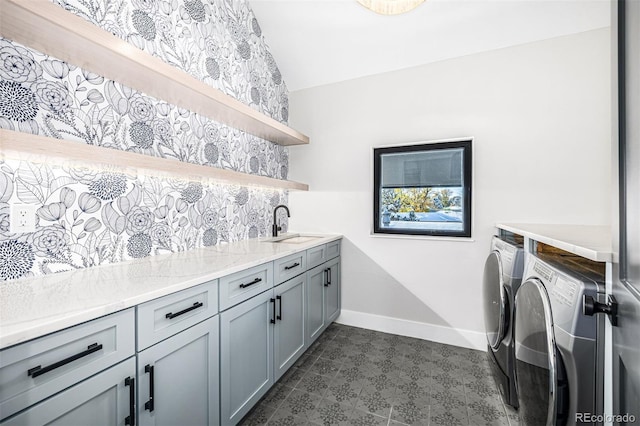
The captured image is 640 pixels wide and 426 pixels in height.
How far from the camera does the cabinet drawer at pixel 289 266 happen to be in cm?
178

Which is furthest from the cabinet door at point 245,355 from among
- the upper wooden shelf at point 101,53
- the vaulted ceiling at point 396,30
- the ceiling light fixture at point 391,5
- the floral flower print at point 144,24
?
the vaulted ceiling at point 396,30

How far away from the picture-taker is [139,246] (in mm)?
1615

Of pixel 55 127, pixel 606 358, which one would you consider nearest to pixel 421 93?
pixel 606 358

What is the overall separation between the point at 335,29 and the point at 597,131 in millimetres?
2214

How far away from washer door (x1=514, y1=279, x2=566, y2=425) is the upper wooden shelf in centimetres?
199

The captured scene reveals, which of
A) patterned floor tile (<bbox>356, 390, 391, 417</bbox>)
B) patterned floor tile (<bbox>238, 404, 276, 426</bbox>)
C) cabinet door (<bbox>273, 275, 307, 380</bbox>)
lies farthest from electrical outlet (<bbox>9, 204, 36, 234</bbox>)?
patterned floor tile (<bbox>356, 390, 391, 417</bbox>)

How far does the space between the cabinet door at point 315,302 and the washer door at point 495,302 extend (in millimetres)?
1256

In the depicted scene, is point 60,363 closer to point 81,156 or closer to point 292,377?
point 81,156

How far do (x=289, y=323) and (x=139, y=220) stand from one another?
1142 millimetres

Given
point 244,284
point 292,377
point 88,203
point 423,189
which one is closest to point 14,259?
point 88,203

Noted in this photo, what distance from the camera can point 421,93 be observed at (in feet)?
8.40

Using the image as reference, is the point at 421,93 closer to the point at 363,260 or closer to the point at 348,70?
the point at 348,70

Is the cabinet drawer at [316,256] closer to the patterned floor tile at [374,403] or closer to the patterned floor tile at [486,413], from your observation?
the patterned floor tile at [374,403]

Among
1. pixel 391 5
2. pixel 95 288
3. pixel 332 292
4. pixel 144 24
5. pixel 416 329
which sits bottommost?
pixel 416 329
